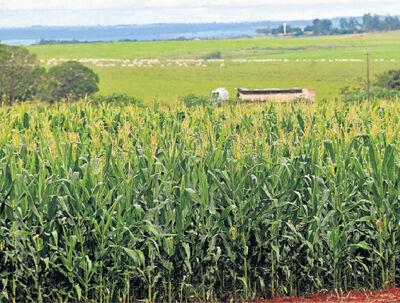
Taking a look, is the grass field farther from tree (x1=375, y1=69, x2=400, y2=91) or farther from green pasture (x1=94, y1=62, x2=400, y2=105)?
tree (x1=375, y1=69, x2=400, y2=91)

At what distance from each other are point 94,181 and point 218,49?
175866mm

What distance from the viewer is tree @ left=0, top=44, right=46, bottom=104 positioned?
53656 mm

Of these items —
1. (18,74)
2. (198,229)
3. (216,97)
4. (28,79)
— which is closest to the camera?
(198,229)

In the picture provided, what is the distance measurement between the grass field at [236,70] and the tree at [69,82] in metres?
7.40

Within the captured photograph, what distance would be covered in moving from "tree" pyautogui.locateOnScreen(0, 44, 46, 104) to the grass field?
11760mm

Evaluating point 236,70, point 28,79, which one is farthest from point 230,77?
point 28,79

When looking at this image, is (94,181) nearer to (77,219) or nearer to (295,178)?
(77,219)

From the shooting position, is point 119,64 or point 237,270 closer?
point 237,270

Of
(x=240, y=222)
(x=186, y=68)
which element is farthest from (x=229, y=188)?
(x=186, y=68)

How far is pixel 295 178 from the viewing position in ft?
25.6

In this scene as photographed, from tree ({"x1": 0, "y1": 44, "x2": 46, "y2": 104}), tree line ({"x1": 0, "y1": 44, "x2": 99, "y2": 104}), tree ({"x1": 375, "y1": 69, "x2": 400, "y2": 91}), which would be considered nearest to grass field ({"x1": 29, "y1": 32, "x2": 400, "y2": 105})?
tree line ({"x1": 0, "y1": 44, "x2": 99, "y2": 104})

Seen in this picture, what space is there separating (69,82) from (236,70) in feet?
204

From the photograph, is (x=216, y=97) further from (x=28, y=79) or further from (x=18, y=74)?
(x=28, y=79)

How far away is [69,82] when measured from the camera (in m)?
59.9
